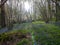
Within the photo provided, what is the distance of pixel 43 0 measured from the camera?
1420 cm

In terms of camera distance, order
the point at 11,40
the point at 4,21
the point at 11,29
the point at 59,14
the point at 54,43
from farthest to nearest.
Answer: the point at 59,14 → the point at 4,21 → the point at 11,29 → the point at 11,40 → the point at 54,43

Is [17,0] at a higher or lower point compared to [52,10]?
higher

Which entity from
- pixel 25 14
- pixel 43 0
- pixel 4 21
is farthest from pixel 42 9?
pixel 4 21

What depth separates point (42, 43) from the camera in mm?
6004

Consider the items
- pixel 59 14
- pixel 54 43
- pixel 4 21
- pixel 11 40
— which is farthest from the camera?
pixel 59 14

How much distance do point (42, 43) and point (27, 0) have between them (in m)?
9.56

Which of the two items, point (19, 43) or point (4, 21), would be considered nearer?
point (19, 43)

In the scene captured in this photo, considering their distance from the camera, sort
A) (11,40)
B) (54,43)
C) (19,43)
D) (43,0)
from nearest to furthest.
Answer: (54,43), (19,43), (11,40), (43,0)

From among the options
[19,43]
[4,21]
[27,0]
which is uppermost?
[27,0]

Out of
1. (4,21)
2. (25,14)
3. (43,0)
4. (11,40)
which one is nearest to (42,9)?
(43,0)

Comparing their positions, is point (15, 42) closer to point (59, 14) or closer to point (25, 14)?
point (59, 14)

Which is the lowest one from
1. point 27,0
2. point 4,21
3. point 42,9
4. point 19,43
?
point 19,43

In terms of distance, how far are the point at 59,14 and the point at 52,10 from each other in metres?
2.16

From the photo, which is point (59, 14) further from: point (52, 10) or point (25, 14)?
point (25, 14)
